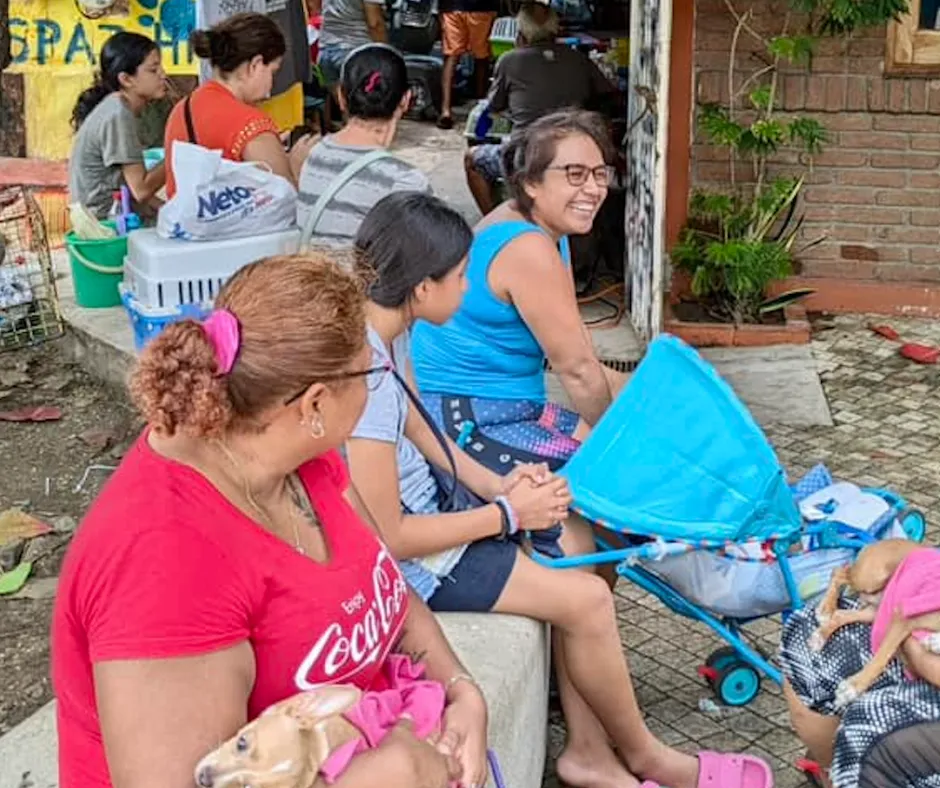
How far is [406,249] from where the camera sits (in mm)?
3107

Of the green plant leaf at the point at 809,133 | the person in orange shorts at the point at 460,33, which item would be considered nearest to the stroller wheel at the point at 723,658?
the green plant leaf at the point at 809,133

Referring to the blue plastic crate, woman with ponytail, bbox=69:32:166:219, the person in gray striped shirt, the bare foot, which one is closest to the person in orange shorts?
woman with ponytail, bbox=69:32:166:219

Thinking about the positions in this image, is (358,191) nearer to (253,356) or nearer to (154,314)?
(154,314)

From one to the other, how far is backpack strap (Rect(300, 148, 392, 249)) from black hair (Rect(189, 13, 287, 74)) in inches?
34.9

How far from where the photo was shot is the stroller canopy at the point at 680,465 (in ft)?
10.9

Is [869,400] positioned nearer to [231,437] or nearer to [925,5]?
[925,5]

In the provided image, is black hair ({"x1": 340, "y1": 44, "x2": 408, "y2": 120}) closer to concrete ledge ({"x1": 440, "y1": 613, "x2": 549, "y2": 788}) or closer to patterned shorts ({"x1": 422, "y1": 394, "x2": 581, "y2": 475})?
patterned shorts ({"x1": 422, "y1": 394, "x2": 581, "y2": 475})

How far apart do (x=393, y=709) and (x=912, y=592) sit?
1.08 meters

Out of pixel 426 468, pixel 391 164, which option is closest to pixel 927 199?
pixel 391 164

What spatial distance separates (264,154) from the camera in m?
5.40

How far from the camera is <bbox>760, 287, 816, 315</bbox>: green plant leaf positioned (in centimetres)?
675

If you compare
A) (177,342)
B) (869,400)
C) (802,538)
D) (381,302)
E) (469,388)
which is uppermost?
(177,342)

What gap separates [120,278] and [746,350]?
2.85 metres

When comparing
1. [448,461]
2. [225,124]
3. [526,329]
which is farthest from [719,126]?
[448,461]
